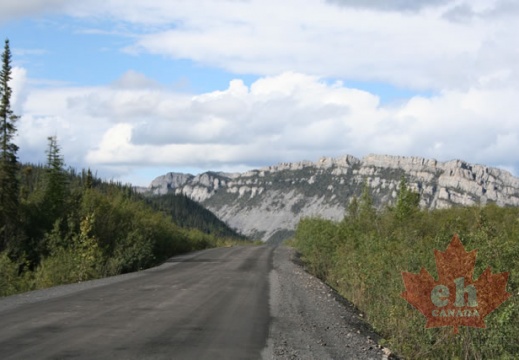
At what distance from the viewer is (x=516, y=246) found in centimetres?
1155

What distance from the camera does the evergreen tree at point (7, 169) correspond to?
30172mm

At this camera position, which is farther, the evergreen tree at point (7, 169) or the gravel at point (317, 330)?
the evergreen tree at point (7, 169)

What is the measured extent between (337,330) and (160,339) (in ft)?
14.8

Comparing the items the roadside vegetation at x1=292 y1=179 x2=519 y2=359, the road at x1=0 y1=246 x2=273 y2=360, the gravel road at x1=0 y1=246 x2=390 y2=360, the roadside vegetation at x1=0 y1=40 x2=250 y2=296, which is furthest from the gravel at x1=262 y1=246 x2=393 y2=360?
the roadside vegetation at x1=0 y1=40 x2=250 y2=296

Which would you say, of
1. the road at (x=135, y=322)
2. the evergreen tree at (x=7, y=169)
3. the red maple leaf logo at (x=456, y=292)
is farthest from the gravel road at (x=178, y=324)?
the evergreen tree at (x=7, y=169)

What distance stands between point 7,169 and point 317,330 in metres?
29.5

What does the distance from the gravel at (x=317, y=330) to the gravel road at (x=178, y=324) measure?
0.02m

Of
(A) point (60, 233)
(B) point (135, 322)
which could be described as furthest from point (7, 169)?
(B) point (135, 322)

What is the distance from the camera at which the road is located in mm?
9242

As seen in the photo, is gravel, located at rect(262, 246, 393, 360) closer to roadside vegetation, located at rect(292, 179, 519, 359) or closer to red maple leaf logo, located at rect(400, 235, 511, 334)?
roadside vegetation, located at rect(292, 179, 519, 359)

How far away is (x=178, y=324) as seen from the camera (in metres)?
11.9

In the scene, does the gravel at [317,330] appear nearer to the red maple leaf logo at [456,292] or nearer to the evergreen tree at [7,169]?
the red maple leaf logo at [456,292]

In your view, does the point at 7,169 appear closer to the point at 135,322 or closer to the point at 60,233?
the point at 60,233

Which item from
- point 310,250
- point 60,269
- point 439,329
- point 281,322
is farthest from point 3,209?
point 439,329
